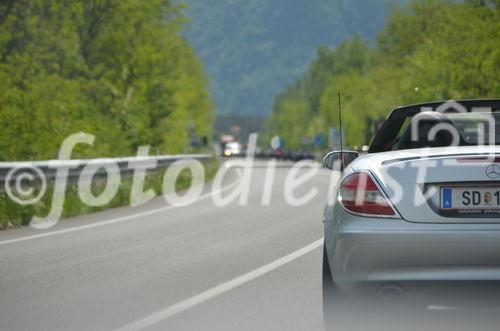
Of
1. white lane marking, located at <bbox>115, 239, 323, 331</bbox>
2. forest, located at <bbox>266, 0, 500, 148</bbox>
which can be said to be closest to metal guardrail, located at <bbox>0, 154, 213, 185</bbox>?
forest, located at <bbox>266, 0, 500, 148</bbox>

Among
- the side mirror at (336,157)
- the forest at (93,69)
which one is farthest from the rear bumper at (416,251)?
the forest at (93,69)

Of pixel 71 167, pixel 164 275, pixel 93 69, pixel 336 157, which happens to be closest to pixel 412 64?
pixel 93 69

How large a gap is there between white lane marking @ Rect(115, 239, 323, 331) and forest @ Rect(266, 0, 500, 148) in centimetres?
410

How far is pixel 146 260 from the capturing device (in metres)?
11.0

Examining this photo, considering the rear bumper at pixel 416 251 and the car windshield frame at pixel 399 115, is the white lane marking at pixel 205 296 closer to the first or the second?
the rear bumper at pixel 416 251

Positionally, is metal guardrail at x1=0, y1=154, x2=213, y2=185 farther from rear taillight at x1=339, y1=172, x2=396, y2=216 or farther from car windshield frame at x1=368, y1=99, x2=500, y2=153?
rear taillight at x1=339, y1=172, x2=396, y2=216

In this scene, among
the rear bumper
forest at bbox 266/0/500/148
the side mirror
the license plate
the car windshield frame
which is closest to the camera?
the rear bumper

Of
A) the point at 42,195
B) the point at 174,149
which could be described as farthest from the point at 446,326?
the point at 174,149

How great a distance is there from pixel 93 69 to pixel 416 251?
45020mm

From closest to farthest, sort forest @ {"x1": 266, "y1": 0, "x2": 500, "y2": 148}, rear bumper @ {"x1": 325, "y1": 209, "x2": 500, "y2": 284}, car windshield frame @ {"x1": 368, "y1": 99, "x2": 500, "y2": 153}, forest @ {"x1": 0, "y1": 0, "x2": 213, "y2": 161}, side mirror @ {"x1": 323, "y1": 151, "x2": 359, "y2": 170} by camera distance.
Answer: rear bumper @ {"x1": 325, "y1": 209, "x2": 500, "y2": 284}
car windshield frame @ {"x1": 368, "y1": 99, "x2": 500, "y2": 153}
side mirror @ {"x1": 323, "y1": 151, "x2": 359, "y2": 170}
forest @ {"x1": 0, "y1": 0, "x2": 213, "y2": 161}
forest @ {"x1": 266, "y1": 0, "x2": 500, "y2": 148}

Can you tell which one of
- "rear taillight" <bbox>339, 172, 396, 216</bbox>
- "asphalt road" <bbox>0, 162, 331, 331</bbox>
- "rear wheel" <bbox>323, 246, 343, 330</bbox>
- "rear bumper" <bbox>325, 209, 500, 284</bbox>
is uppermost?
"rear taillight" <bbox>339, 172, 396, 216</bbox>

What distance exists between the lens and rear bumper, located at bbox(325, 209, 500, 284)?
6246 millimetres

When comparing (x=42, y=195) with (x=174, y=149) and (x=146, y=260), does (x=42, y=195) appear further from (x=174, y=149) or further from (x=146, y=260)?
(x=174, y=149)

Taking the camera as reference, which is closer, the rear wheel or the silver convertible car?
the silver convertible car
